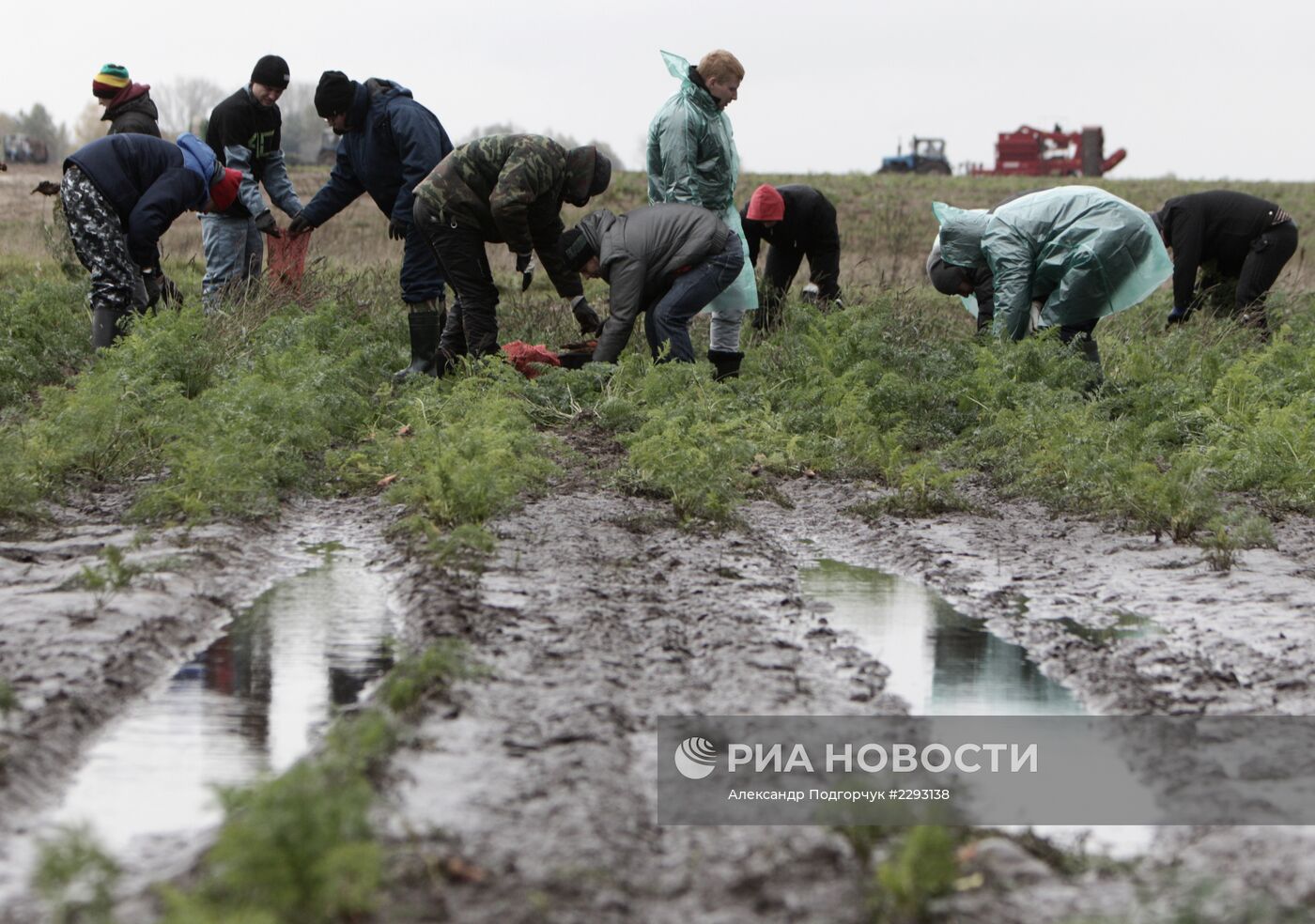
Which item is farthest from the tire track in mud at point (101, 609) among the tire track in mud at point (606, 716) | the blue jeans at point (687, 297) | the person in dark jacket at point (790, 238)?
the person in dark jacket at point (790, 238)

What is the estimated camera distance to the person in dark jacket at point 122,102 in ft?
32.1

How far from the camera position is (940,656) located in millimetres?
4320

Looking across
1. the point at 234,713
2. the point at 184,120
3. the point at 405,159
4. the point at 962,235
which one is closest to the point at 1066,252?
the point at 962,235

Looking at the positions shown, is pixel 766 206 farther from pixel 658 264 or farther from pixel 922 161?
pixel 922 161

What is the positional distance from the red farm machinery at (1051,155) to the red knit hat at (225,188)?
43.1m

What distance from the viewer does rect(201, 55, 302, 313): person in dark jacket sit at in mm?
9914

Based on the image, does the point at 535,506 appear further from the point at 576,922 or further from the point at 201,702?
the point at 576,922

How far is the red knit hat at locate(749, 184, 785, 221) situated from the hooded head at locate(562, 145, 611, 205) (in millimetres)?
2379

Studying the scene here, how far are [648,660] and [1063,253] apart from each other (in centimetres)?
560

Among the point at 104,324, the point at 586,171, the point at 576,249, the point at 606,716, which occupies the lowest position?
the point at 606,716

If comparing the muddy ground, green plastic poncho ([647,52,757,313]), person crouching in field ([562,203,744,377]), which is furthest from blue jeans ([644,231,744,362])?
the muddy ground

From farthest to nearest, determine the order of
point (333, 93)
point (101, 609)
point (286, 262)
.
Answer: point (286, 262), point (333, 93), point (101, 609)

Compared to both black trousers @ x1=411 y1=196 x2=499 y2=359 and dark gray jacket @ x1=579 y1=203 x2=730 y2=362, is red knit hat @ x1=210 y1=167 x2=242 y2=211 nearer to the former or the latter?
black trousers @ x1=411 y1=196 x2=499 y2=359

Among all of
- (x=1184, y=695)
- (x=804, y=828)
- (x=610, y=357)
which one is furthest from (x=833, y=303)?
(x=804, y=828)
